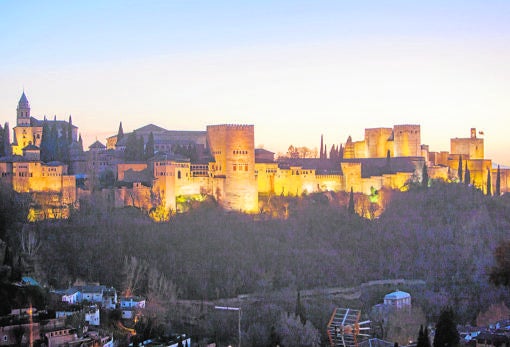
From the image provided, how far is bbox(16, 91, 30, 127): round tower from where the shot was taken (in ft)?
152

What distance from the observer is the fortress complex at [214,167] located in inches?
1563

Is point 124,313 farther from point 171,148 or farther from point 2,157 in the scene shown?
point 171,148

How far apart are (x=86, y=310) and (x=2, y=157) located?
48.1 ft

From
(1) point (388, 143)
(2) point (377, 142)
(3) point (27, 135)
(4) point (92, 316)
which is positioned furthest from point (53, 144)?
(1) point (388, 143)

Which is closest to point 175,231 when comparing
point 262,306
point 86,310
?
point 262,306

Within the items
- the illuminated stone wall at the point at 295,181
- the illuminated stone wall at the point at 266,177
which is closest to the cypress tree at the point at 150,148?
the illuminated stone wall at the point at 266,177

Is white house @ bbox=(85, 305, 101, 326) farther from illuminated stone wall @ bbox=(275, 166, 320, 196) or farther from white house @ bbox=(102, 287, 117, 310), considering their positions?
illuminated stone wall @ bbox=(275, 166, 320, 196)

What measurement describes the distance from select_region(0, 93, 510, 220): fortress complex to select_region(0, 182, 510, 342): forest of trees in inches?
38.6

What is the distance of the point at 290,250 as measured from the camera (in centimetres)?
3888

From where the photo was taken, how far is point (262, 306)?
32.8 meters

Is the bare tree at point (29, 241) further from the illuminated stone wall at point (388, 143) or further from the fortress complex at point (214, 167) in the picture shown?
the illuminated stone wall at point (388, 143)

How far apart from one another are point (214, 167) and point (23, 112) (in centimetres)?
1036

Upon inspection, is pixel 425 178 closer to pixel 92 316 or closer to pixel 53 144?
pixel 53 144

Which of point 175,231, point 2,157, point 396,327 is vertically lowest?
point 396,327
